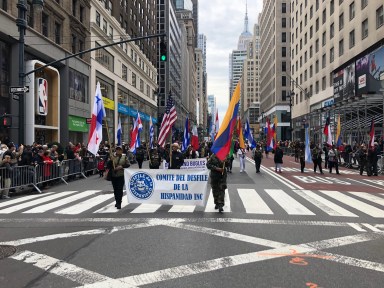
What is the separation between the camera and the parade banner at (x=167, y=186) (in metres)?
Result: 10.6

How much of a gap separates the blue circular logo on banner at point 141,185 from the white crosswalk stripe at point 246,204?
0.33 meters

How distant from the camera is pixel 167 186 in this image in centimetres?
1080

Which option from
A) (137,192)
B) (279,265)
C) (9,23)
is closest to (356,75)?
(9,23)

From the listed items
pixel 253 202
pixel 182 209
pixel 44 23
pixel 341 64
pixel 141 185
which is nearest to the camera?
pixel 182 209

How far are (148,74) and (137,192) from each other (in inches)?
2245

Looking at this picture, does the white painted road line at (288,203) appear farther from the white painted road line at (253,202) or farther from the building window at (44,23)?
the building window at (44,23)

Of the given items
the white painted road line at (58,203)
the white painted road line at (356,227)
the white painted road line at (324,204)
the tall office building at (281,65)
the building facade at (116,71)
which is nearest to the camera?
the white painted road line at (356,227)

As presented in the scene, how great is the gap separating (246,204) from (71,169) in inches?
418

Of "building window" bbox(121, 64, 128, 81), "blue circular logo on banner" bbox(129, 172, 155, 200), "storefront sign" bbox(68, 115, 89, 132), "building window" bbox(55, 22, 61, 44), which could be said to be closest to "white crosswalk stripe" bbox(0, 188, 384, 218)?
"blue circular logo on banner" bbox(129, 172, 155, 200)

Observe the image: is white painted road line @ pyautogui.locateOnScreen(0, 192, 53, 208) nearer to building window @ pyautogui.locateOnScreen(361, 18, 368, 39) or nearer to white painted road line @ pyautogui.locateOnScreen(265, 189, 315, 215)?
white painted road line @ pyautogui.locateOnScreen(265, 189, 315, 215)

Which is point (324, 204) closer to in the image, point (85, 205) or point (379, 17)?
point (85, 205)

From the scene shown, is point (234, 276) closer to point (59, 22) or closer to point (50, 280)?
point (50, 280)

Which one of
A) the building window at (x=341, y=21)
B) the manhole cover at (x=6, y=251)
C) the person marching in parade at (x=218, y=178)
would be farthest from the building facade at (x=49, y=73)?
the building window at (x=341, y=21)

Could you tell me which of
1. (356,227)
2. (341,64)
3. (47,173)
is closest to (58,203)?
(47,173)
